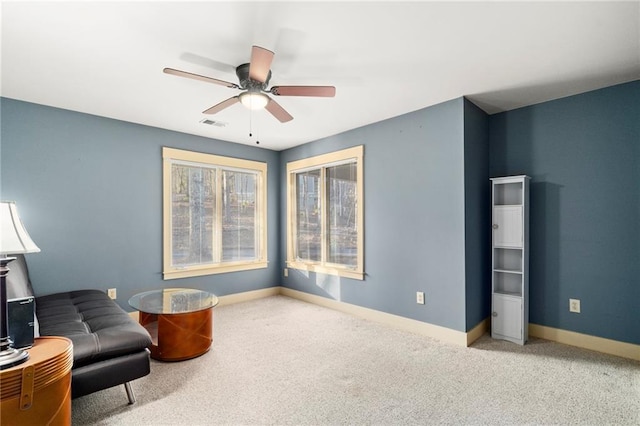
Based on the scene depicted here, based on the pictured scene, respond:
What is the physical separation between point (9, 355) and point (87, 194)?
2.45 meters

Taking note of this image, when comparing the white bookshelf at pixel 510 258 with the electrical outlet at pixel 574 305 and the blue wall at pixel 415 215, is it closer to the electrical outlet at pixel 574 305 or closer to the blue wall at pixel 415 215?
the blue wall at pixel 415 215

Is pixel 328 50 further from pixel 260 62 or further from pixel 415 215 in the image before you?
pixel 415 215

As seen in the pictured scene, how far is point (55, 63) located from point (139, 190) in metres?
1.75

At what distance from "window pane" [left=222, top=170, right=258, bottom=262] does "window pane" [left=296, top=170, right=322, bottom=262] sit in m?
0.71

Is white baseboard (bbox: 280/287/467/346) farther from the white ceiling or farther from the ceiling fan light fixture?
the ceiling fan light fixture

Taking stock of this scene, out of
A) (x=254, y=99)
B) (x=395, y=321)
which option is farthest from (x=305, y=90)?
(x=395, y=321)

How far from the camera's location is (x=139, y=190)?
3957mm

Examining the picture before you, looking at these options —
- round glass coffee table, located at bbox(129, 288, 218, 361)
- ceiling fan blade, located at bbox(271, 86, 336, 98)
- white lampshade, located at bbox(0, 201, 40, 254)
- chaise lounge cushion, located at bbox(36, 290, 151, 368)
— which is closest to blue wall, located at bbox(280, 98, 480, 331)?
ceiling fan blade, located at bbox(271, 86, 336, 98)

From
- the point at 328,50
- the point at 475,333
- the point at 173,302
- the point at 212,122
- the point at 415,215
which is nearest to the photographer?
the point at 328,50

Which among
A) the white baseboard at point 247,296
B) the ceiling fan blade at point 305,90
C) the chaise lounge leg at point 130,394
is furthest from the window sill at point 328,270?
the chaise lounge leg at point 130,394

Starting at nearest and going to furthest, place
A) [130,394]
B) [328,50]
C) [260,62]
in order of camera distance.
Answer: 1. [260,62]
2. [130,394]
3. [328,50]

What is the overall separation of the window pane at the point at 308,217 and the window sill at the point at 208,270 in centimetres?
71

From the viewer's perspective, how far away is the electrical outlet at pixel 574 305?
3.08 m

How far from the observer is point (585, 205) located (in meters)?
3.04
